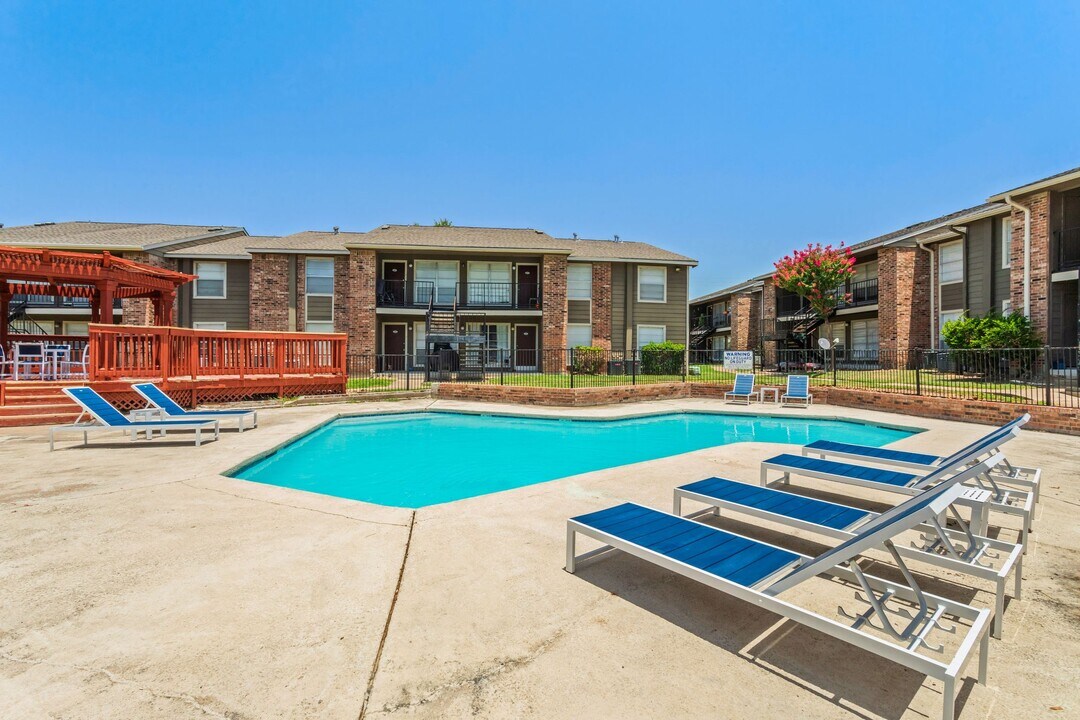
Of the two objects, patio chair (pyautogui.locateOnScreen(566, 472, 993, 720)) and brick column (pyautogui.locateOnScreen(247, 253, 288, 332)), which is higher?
brick column (pyautogui.locateOnScreen(247, 253, 288, 332))

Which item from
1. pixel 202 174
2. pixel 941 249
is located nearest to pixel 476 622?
pixel 941 249

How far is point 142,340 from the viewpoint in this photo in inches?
467

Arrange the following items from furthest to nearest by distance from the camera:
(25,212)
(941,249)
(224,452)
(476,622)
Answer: (25,212) < (941,249) < (224,452) < (476,622)

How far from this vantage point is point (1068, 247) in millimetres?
15742

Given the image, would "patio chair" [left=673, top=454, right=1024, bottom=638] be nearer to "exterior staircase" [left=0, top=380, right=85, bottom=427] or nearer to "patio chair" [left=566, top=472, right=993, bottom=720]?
"patio chair" [left=566, top=472, right=993, bottom=720]

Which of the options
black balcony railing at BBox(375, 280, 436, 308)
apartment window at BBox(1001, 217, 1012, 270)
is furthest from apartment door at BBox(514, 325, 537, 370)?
apartment window at BBox(1001, 217, 1012, 270)

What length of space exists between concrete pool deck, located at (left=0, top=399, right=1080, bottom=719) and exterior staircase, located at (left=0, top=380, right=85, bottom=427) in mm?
7760

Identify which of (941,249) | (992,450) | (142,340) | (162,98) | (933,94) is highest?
(162,98)

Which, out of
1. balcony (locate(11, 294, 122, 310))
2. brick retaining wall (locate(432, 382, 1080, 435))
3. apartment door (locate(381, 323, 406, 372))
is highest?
balcony (locate(11, 294, 122, 310))

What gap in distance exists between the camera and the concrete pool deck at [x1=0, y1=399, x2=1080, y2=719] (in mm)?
2105

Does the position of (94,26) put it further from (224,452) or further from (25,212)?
(25,212)

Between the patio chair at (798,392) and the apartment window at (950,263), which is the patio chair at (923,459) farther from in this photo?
the apartment window at (950,263)

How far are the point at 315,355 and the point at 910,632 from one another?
16024 mm

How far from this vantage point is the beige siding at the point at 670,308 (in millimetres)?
25547
